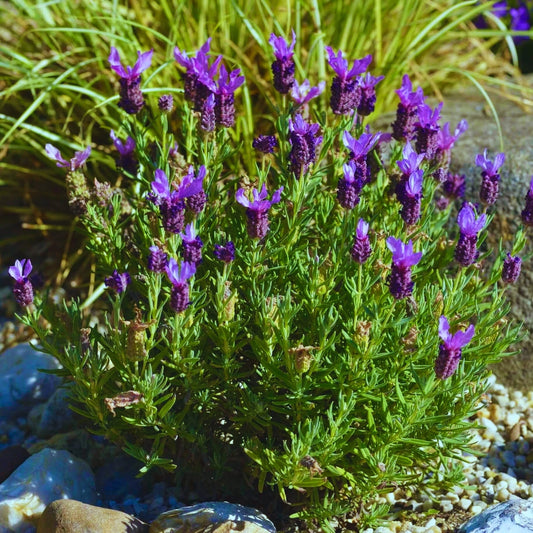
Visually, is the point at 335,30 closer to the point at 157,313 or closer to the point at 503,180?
the point at 503,180

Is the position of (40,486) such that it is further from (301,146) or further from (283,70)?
(283,70)

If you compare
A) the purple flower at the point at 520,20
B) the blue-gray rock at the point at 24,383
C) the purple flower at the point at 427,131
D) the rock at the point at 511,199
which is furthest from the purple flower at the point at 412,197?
the purple flower at the point at 520,20

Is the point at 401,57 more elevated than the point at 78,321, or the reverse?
the point at 401,57

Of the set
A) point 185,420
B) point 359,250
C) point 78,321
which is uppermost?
point 359,250

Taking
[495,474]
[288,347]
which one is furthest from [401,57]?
[288,347]

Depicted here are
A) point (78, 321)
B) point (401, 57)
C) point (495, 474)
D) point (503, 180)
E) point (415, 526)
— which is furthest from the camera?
point (401, 57)

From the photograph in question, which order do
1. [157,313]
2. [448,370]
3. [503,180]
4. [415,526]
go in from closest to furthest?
[448,370]
[157,313]
[415,526]
[503,180]
